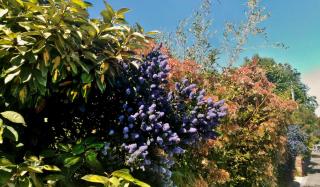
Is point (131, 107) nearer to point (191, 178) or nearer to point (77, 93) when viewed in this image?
point (77, 93)

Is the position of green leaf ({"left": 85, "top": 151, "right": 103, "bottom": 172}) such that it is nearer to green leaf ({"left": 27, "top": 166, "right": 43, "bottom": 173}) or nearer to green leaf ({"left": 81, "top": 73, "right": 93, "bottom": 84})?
green leaf ({"left": 27, "top": 166, "right": 43, "bottom": 173})

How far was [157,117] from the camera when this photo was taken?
314 centimetres

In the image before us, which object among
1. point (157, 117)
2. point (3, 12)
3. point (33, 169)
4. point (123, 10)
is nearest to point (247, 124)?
point (157, 117)

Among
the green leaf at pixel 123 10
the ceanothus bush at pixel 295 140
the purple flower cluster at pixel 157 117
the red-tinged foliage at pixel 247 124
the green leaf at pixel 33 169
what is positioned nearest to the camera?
the green leaf at pixel 33 169

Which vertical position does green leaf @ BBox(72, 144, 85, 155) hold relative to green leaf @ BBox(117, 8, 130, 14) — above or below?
below

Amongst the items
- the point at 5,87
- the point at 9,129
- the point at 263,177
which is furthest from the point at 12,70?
the point at 263,177

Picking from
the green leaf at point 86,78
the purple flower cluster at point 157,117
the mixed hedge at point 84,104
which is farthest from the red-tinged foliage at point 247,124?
the green leaf at point 86,78

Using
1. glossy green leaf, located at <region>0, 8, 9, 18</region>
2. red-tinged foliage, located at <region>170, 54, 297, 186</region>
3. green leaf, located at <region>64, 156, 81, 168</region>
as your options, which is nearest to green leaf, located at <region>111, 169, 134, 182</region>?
green leaf, located at <region>64, 156, 81, 168</region>

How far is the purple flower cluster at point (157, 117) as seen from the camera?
3107 mm

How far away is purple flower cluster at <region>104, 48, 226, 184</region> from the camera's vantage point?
10.2 ft

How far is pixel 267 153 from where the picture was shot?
1007 centimetres

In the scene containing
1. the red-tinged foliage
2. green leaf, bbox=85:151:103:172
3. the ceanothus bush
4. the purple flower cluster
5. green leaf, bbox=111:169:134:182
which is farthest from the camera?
the ceanothus bush

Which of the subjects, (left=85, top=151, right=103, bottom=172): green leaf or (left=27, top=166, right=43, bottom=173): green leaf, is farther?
(left=85, top=151, right=103, bottom=172): green leaf

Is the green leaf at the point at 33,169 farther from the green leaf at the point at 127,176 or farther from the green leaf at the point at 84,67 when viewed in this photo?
the green leaf at the point at 84,67
